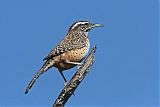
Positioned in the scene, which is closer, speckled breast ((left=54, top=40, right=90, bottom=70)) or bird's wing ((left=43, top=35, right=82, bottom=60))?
bird's wing ((left=43, top=35, right=82, bottom=60))

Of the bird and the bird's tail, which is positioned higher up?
the bird

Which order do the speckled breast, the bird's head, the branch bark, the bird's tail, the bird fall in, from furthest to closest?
the bird's head, the speckled breast, the bird, the bird's tail, the branch bark

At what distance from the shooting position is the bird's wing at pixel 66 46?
20.2 feet

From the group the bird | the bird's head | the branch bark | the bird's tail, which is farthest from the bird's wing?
the branch bark

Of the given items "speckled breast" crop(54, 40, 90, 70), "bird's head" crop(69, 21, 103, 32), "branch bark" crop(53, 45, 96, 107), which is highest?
"bird's head" crop(69, 21, 103, 32)

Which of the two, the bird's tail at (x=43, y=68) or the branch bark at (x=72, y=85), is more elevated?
the bird's tail at (x=43, y=68)

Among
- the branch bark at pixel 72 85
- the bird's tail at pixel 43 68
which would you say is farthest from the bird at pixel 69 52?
the branch bark at pixel 72 85

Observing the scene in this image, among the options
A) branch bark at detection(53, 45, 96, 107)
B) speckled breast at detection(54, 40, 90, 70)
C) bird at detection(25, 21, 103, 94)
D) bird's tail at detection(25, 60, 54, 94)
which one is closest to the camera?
branch bark at detection(53, 45, 96, 107)

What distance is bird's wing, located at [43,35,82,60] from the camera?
6159mm

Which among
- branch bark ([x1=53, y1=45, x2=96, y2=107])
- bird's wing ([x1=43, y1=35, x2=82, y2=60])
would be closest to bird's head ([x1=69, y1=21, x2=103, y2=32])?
bird's wing ([x1=43, y1=35, x2=82, y2=60])

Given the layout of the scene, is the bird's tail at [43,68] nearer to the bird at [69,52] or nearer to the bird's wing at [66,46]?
the bird at [69,52]

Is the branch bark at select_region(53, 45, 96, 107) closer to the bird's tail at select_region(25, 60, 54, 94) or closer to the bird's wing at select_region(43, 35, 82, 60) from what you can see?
the bird's tail at select_region(25, 60, 54, 94)

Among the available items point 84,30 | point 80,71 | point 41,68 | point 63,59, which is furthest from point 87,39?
point 80,71

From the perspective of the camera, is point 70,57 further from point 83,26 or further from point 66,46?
point 83,26
